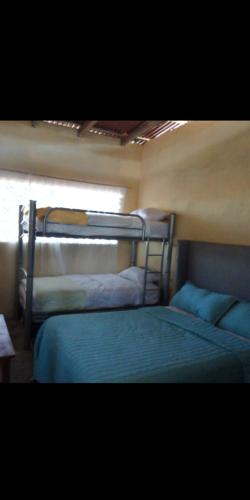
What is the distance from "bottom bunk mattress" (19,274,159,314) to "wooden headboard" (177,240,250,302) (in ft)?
1.93

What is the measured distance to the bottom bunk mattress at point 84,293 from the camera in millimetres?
3029

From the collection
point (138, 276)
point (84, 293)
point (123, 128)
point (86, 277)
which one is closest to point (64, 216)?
point (84, 293)

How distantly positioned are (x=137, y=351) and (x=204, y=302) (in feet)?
3.45

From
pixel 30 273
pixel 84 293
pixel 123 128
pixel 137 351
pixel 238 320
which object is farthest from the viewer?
pixel 123 128

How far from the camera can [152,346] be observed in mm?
1963

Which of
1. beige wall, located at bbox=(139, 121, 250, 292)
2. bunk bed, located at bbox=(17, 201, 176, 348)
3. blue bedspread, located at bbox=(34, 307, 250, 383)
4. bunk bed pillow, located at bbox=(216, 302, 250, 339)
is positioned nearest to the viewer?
blue bedspread, located at bbox=(34, 307, 250, 383)

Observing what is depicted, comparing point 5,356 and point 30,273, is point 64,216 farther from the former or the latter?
point 5,356

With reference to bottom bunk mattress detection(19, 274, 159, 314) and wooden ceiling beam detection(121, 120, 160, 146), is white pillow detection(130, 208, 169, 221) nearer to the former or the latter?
bottom bunk mattress detection(19, 274, 159, 314)

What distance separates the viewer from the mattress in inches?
120

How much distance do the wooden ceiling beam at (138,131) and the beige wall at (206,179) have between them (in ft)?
1.38

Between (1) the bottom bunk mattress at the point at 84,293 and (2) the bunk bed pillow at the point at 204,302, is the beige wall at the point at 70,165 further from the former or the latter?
(2) the bunk bed pillow at the point at 204,302

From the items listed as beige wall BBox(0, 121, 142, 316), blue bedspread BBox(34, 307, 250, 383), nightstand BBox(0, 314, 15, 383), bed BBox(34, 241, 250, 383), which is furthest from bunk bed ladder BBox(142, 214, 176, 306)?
nightstand BBox(0, 314, 15, 383)

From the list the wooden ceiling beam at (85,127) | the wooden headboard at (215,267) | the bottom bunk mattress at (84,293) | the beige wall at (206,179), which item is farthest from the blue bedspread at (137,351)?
the wooden ceiling beam at (85,127)
